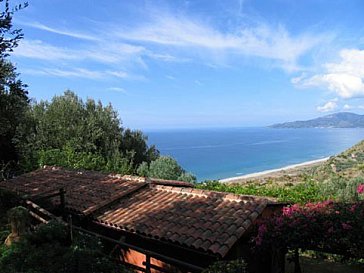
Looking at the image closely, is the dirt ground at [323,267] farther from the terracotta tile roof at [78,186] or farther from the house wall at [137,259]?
the terracotta tile roof at [78,186]

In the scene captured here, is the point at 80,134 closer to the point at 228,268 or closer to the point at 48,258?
the point at 48,258

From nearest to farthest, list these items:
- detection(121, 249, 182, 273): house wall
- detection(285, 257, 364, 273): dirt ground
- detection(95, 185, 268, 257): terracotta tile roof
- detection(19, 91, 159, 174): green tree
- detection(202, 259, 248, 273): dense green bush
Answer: detection(202, 259, 248, 273): dense green bush
detection(95, 185, 268, 257): terracotta tile roof
detection(121, 249, 182, 273): house wall
detection(285, 257, 364, 273): dirt ground
detection(19, 91, 159, 174): green tree

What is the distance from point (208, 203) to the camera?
30.5 ft

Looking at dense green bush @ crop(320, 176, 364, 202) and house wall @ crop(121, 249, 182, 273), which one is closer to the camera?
house wall @ crop(121, 249, 182, 273)

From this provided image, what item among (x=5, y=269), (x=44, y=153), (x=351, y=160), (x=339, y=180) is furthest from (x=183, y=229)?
(x=351, y=160)

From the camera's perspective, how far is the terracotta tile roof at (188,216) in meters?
7.46

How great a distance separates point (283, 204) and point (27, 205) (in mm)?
6993

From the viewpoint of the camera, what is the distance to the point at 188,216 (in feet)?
28.4

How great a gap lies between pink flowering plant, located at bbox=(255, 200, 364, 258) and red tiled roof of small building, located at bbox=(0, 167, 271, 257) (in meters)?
0.57

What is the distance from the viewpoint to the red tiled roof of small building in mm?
7607

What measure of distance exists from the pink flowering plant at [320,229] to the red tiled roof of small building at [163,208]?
57 cm

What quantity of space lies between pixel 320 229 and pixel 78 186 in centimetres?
836

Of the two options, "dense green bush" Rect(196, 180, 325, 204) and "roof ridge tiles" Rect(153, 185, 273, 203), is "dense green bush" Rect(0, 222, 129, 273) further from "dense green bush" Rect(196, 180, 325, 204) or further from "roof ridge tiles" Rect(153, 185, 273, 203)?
"dense green bush" Rect(196, 180, 325, 204)

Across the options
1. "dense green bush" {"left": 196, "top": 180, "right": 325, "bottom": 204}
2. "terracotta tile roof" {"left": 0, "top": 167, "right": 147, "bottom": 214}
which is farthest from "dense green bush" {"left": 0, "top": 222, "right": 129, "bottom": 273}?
"dense green bush" {"left": 196, "top": 180, "right": 325, "bottom": 204}
